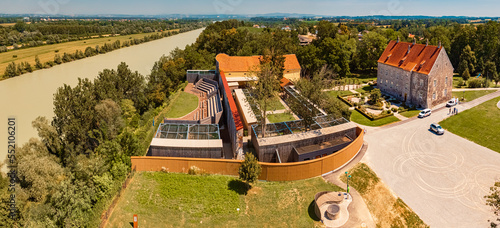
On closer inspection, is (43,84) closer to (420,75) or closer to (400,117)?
(400,117)

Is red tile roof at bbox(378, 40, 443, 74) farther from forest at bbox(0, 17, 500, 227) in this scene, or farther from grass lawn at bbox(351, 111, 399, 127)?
forest at bbox(0, 17, 500, 227)

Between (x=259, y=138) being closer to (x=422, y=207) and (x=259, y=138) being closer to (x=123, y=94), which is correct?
(x=422, y=207)

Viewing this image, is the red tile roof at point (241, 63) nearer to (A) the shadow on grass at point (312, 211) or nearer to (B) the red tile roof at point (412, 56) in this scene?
(B) the red tile roof at point (412, 56)

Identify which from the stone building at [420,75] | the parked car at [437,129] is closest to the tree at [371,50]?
the stone building at [420,75]

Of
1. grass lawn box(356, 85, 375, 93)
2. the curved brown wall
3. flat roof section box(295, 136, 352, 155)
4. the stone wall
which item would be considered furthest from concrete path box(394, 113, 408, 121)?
the curved brown wall

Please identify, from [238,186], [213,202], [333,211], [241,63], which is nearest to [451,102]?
[333,211]

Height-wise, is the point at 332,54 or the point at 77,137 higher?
the point at 332,54

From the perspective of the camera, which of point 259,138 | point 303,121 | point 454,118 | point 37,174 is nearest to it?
point 37,174

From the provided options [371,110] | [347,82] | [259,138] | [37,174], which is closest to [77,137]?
[37,174]
